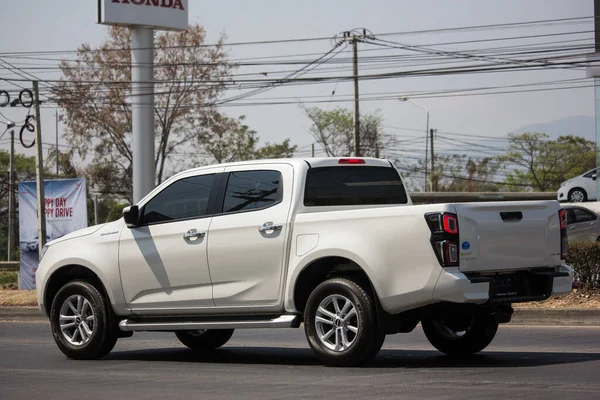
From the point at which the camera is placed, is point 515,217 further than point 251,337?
No

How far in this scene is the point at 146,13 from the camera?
142 ft

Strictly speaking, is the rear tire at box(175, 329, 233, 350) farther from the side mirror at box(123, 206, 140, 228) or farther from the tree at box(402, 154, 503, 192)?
the tree at box(402, 154, 503, 192)

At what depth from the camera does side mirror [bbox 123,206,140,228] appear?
1095 centimetres

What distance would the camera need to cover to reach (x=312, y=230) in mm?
9648

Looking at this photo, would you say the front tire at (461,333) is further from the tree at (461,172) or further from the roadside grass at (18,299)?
the tree at (461,172)

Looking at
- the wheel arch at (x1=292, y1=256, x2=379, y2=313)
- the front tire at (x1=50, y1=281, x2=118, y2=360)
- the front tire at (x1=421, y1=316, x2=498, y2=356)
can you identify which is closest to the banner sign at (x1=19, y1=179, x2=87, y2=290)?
the front tire at (x1=50, y1=281, x2=118, y2=360)

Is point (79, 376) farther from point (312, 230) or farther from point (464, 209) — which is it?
point (464, 209)

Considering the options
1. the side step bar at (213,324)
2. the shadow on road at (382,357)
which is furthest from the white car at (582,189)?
the side step bar at (213,324)

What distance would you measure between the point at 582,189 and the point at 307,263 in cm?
3069

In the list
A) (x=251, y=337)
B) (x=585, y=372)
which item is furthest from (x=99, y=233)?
(x=585, y=372)

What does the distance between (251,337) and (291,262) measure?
441cm

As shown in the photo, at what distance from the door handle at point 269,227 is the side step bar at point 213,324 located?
2.75ft

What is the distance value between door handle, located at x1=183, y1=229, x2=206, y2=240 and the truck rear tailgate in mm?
2851

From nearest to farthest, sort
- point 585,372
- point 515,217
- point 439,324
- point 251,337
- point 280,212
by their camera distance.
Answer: point 585,372
point 515,217
point 280,212
point 439,324
point 251,337
